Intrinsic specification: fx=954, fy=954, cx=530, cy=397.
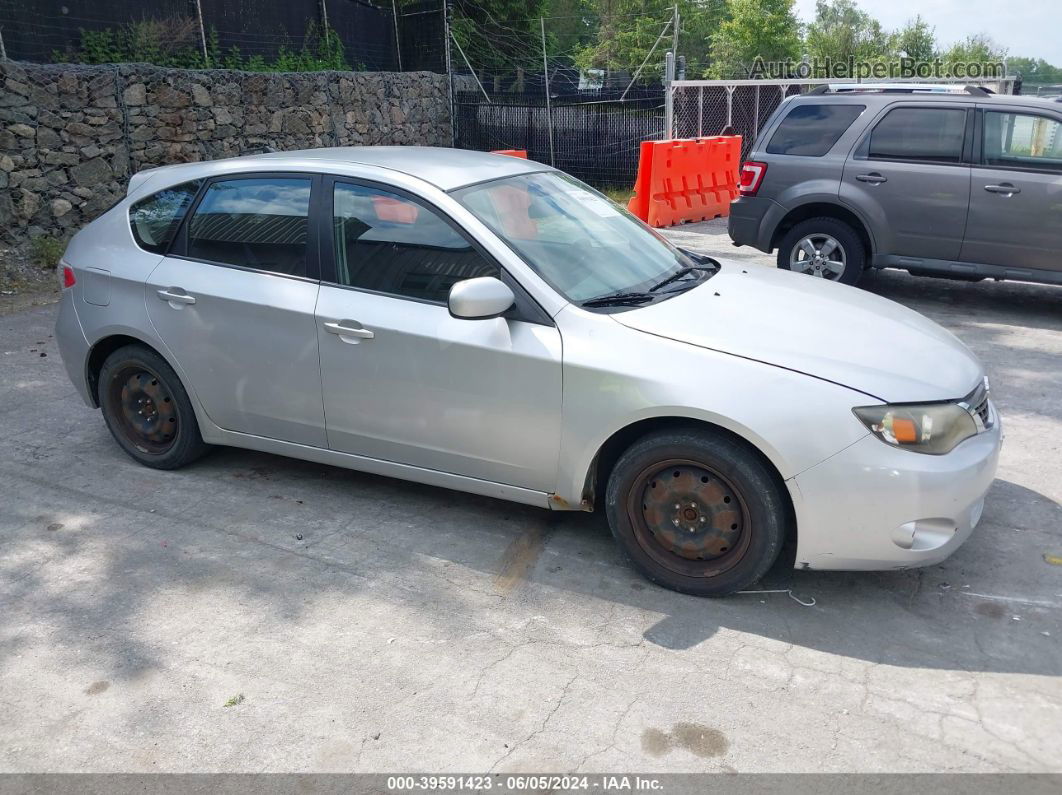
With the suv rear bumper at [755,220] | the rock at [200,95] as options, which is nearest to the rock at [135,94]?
the rock at [200,95]

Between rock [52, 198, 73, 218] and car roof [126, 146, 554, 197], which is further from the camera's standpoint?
rock [52, 198, 73, 218]

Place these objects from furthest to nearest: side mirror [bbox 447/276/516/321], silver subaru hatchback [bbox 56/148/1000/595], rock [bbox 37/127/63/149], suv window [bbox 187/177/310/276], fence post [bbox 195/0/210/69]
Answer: fence post [bbox 195/0/210/69] < rock [bbox 37/127/63/149] < suv window [bbox 187/177/310/276] < side mirror [bbox 447/276/516/321] < silver subaru hatchback [bbox 56/148/1000/595]

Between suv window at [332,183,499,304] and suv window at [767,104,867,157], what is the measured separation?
19.5ft

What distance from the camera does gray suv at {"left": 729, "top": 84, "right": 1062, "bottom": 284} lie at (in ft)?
26.9

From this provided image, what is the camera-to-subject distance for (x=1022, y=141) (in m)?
8.36

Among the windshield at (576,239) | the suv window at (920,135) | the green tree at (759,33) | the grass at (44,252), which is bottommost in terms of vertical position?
the grass at (44,252)

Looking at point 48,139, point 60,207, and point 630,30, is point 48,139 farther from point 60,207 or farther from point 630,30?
point 630,30

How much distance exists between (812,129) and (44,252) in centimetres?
834

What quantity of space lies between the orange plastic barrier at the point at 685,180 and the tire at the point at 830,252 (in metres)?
4.23

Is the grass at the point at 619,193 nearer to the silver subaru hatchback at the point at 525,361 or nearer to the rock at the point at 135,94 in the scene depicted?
A: the rock at the point at 135,94

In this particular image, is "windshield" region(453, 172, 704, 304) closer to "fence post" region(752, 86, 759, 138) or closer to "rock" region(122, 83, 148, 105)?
"rock" region(122, 83, 148, 105)

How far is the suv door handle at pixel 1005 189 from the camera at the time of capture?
8195 millimetres

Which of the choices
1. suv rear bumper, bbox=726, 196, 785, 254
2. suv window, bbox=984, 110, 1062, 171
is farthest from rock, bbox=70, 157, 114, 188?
suv window, bbox=984, 110, 1062, 171

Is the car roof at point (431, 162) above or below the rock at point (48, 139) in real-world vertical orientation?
below
